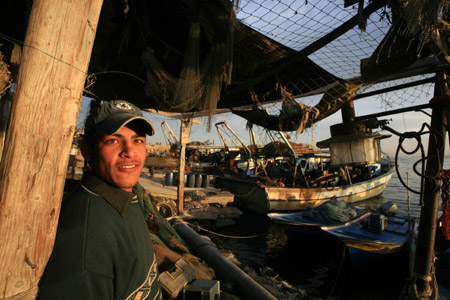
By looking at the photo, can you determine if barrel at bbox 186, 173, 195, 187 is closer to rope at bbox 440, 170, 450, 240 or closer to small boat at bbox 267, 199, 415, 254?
small boat at bbox 267, 199, 415, 254

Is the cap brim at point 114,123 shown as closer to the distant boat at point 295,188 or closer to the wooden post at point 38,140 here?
the wooden post at point 38,140

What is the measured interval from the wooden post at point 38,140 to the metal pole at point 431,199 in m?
5.50

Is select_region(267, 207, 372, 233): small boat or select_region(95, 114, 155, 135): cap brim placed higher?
select_region(95, 114, 155, 135): cap brim

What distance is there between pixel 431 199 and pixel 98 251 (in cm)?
553

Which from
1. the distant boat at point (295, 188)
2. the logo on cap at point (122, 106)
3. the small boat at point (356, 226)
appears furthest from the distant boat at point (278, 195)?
the logo on cap at point (122, 106)

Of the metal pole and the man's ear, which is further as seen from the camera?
the metal pole

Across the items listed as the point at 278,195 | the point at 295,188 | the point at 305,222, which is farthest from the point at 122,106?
the point at 295,188

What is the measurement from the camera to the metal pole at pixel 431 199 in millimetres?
4152

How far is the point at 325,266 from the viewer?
8266 mm

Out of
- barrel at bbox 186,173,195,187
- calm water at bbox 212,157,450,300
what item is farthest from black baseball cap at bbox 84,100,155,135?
barrel at bbox 186,173,195,187

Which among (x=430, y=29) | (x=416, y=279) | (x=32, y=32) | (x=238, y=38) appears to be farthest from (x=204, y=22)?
(x=416, y=279)

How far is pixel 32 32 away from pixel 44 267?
1.15m

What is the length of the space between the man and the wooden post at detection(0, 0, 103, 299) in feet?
0.32

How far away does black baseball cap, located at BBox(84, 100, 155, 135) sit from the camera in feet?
4.52
